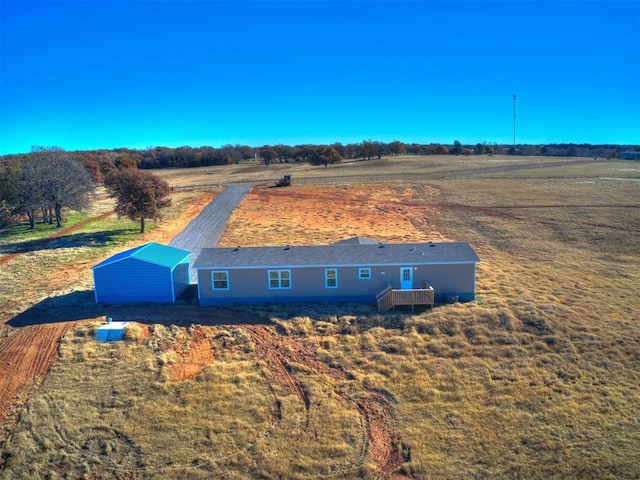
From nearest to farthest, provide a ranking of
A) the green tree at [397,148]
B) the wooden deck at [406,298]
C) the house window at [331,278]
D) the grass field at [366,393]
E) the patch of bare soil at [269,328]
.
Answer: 1. the grass field at [366,393]
2. the patch of bare soil at [269,328]
3. the wooden deck at [406,298]
4. the house window at [331,278]
5. the green tree at [397,148]

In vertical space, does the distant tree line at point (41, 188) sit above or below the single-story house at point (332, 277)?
above

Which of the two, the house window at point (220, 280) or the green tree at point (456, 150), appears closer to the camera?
the house window at point (220, 280)

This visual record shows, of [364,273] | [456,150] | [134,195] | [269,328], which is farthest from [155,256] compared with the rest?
[456,150]

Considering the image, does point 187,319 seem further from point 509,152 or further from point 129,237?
point 509,152

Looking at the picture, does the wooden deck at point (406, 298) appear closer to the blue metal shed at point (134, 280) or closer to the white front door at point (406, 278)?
the white front door at point (406, 278)

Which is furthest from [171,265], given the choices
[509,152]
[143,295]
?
[509,152]

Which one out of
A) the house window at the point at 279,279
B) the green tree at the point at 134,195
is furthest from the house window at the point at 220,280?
the green tree at the point at 134,195

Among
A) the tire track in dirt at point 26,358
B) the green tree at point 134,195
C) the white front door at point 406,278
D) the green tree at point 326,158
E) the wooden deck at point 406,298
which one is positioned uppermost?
the green tree at point 326,158

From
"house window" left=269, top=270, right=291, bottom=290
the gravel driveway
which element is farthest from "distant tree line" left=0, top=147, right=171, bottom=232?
"house window" left=269, top=270, right=291, bottom=290
